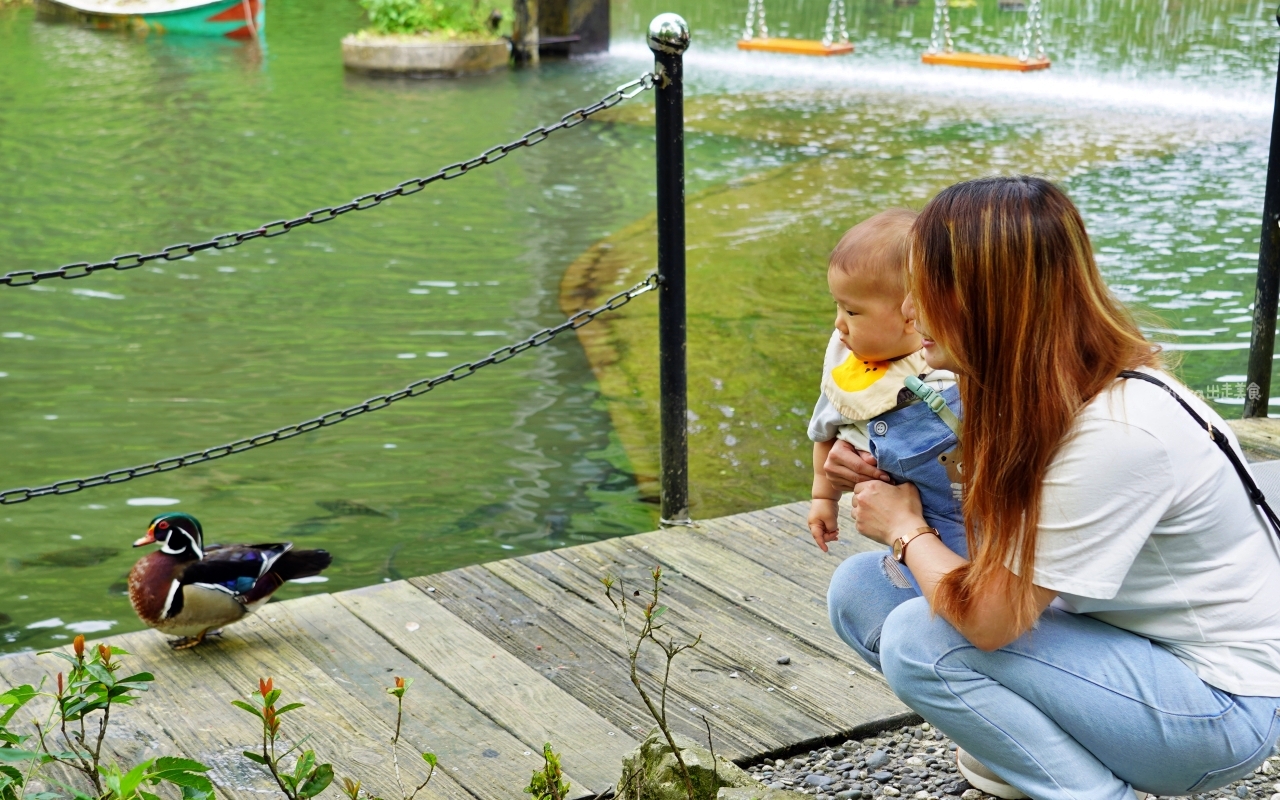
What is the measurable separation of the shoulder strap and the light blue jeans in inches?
12.0

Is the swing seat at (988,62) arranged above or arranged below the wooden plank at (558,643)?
above

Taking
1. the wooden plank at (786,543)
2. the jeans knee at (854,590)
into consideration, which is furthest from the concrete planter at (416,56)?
the jeans knee at (854,590)

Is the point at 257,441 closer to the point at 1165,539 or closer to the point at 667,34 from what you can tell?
the point at 667,34

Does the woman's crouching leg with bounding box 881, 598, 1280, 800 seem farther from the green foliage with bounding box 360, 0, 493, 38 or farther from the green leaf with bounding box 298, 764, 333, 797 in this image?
the green foliage with bounding box 360, 0, 493, 38

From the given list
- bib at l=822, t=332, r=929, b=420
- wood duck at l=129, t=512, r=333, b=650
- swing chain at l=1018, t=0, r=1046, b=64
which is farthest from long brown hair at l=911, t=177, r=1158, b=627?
swing chain at l=1018, t=0, r=1046, b=64

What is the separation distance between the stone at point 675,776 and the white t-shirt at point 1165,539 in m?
0.65

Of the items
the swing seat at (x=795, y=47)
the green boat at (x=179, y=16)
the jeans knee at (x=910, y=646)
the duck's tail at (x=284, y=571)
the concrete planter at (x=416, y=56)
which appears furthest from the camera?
the green boat at (x=179, y=16)

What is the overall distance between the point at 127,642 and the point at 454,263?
18.4 feet

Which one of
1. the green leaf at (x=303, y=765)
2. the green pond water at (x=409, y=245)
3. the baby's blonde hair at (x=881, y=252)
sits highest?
the baby's blonde hair at (x=881, y=252)

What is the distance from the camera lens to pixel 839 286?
96.3 inches

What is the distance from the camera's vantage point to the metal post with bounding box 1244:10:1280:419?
445cm

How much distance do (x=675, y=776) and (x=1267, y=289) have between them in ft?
10.6

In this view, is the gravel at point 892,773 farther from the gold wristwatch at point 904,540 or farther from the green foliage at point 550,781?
the gold wristwatch at point 904,540

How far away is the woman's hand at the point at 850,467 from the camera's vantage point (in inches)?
95.3
